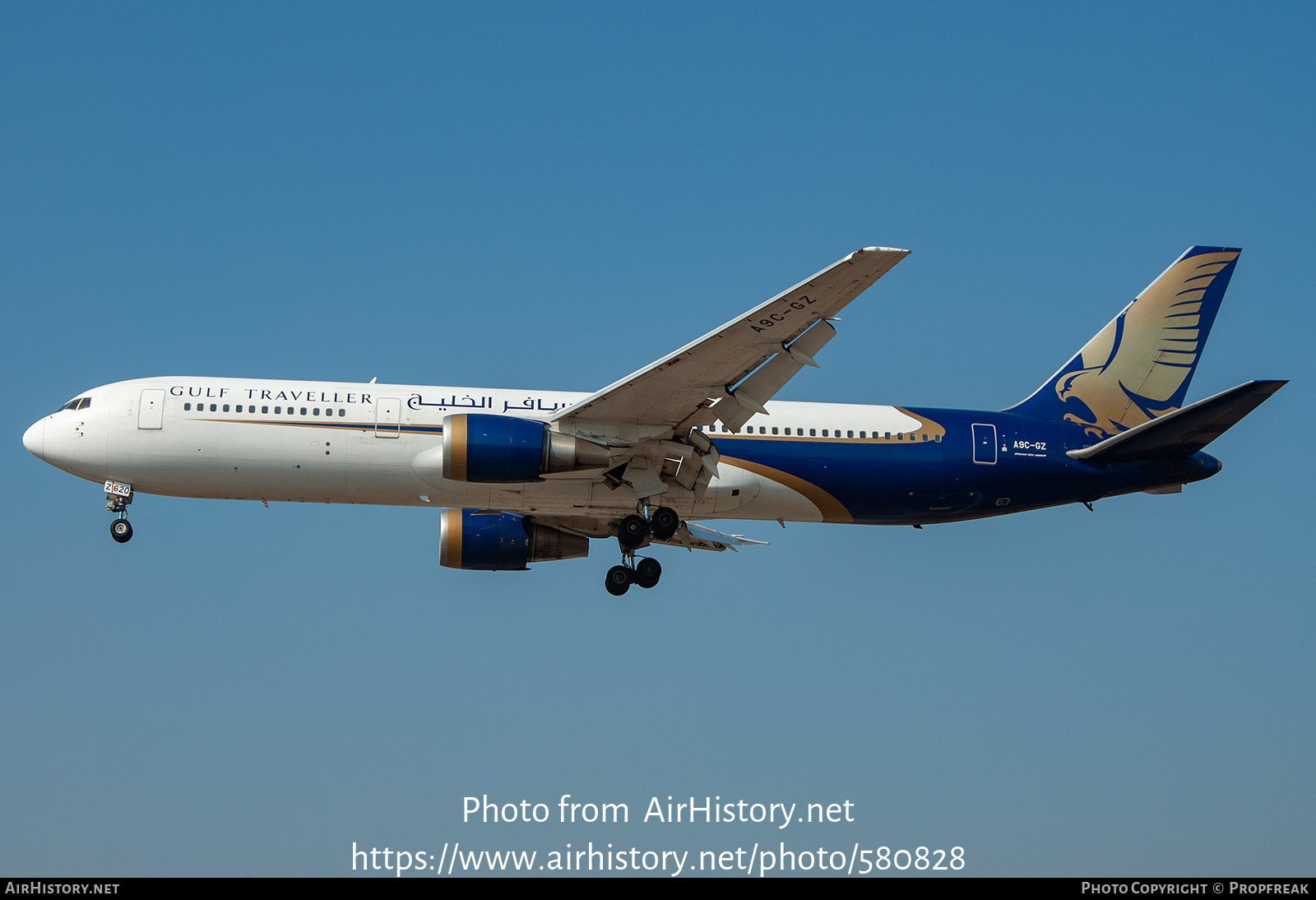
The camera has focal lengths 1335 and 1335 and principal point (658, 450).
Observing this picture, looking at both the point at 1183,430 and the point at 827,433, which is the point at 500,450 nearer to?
the point at 827,433

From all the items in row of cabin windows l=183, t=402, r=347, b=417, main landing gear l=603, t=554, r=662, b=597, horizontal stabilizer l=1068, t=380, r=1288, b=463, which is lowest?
main landing gear l=603, t=554, r=662, b=597

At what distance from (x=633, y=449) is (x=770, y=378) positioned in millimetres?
3650

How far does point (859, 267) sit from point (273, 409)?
13.6 meters

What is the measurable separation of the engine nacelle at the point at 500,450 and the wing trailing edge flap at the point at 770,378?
11.4ft

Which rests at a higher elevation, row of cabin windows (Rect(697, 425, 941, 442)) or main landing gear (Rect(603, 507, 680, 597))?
row of cabin windows (Rect(697, 425, 941, 442))

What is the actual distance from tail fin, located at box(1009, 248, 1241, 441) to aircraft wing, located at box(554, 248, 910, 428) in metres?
9.05

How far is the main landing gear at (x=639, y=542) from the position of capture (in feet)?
99.3

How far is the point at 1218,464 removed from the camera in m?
31.2

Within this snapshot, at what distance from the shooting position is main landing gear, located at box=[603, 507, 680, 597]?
99.3 feet

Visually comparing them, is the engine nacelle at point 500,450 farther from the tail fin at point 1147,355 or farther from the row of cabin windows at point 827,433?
the tail fin at point 1147,355

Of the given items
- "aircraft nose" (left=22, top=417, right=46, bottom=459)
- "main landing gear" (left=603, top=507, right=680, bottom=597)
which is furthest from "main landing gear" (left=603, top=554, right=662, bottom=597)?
"aircraft nose" (left=22, top=417, right=46, bottom=459)

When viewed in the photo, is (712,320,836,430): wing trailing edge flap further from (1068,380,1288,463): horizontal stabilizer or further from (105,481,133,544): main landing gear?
(105,481,133,544): main landing gear

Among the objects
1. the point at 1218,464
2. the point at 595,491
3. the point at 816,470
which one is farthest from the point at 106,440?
the point at 1218,464

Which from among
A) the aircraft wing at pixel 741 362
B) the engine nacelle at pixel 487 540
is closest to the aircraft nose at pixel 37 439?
the engine nacelle at pixel 487 540
